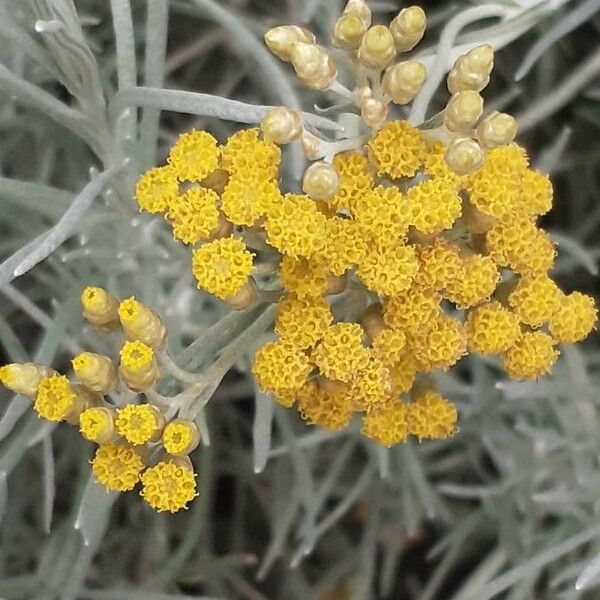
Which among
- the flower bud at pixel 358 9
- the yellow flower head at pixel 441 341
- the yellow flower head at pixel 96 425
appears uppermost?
the flower bud at pixel 358 9

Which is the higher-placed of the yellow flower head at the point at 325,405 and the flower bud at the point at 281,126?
the flower bud at the point at 281,126

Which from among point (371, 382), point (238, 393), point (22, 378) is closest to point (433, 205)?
point (371, 382)

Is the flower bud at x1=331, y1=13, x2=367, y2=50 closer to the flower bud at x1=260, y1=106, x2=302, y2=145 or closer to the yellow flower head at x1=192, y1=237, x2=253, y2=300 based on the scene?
the flower bud at x1=260, y1=106, x2=302, y2=145

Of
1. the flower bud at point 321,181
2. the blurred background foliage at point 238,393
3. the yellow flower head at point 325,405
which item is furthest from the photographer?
the blurred background foliage at point 238,393

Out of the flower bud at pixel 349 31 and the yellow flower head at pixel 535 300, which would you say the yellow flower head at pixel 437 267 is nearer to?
the yellow flower head at pixel 535 300

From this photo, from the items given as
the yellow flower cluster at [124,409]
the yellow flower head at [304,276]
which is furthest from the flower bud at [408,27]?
the yellow flower cluster at [124,409]

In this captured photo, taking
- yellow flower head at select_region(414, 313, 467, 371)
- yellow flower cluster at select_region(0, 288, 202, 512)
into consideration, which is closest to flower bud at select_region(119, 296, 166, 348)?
yellow flower cluster at select_region(0, 288, 202, 512)

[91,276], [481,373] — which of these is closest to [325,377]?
[91,276]

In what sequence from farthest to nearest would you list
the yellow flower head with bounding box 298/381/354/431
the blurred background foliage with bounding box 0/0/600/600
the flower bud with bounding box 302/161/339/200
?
the blurred background foliage with bounding box 0/0/600/600 < the yellow flower head with bounding box 298/381/354/431 < the flower bud with bounding box 302/161/339/200
